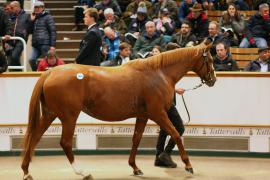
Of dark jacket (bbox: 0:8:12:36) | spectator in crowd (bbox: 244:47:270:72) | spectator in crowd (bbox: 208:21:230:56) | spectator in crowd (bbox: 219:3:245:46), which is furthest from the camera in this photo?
spectator in crowd (bbox: 219:3:245:46)

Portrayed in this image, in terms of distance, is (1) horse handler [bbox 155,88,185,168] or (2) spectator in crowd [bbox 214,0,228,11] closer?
(1) horse handler [bbox 155,88,185,168]

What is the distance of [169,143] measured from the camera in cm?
1067

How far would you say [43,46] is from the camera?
46.0 feet

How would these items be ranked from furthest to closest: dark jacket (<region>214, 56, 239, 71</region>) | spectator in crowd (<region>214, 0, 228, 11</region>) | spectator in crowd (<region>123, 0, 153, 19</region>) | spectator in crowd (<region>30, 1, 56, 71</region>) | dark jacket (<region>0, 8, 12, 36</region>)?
spectator in crowd (<region>214, 0, 228, 11</region>), spectator in crowd (<region>123, 0, 153, 19</region>), spectator in crowd (<region>30, 1, 56, 71</region>), dark jacket (<region>0, 8, 12, 36</region>), dark jacket (<region>214, 56, 239, 71</region>)

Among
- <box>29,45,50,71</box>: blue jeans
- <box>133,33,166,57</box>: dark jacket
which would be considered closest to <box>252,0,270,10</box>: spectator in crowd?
<box>133,33,166,57</box>: dark jacket

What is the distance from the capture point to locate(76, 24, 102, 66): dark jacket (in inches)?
412

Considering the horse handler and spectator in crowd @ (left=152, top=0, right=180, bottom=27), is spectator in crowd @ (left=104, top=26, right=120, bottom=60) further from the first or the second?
the horse handler

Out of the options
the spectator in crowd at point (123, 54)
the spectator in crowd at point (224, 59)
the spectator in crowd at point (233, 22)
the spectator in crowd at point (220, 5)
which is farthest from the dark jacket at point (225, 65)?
the spectator in crowd at point (220, 5)

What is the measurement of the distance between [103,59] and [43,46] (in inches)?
54.6

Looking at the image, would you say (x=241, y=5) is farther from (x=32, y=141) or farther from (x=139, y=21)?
(x=32, y=141)

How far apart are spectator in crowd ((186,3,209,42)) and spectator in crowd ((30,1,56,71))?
104 inches

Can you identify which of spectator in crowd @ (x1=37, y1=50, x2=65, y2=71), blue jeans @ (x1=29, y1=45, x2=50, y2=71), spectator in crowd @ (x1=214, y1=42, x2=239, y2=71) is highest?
spectator in crowd @ (x1=214, y1=42, x2=239, y2=71)

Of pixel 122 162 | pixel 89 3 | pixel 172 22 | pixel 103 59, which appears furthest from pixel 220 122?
pixel 89 3

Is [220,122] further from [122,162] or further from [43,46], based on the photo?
[43,46]
